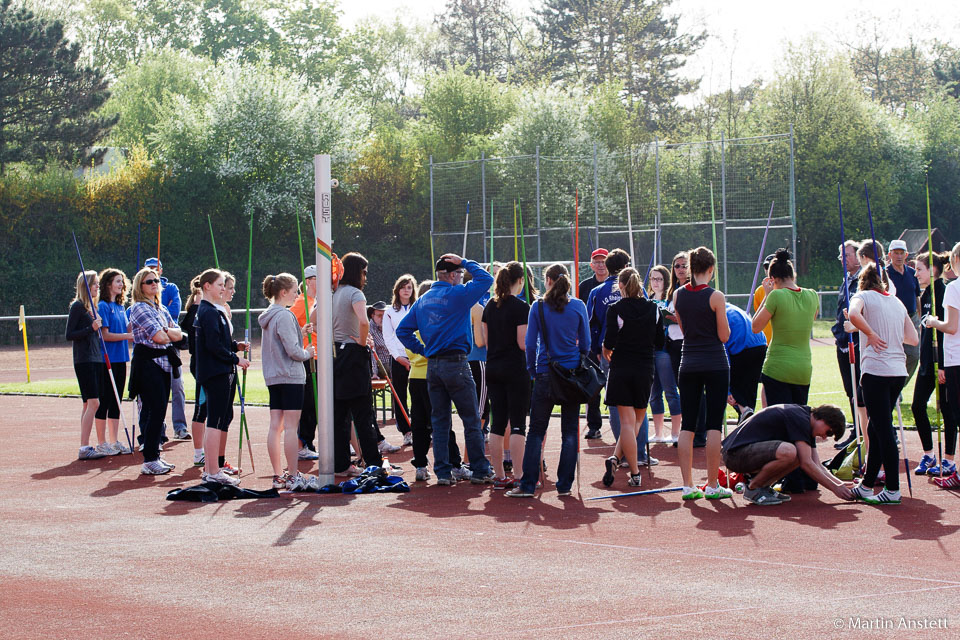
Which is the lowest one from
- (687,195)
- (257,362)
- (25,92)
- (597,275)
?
(257,362)

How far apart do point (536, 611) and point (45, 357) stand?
25.1 metres

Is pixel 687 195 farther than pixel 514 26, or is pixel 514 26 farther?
pixel 514 26

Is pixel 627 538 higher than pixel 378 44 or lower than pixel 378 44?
lower

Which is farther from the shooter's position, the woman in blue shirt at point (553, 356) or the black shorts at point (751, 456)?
the woman in blue shirt at point (553, 356)

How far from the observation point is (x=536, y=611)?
5.28 m

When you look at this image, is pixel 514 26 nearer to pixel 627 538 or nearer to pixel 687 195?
pixel 687 195

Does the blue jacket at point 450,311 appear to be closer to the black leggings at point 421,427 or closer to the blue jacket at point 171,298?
the black leggings at point 421,427

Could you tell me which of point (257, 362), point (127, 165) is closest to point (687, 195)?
point (257, 362)

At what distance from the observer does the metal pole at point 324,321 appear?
883 cm

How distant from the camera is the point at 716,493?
8.26 meters

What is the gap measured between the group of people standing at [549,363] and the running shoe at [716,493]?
2 cm

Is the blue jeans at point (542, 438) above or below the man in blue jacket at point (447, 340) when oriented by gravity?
below

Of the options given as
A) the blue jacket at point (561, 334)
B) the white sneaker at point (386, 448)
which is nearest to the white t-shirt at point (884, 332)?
the blue jacket at point (561, 334)

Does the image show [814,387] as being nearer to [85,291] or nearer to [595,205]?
[85,291]
